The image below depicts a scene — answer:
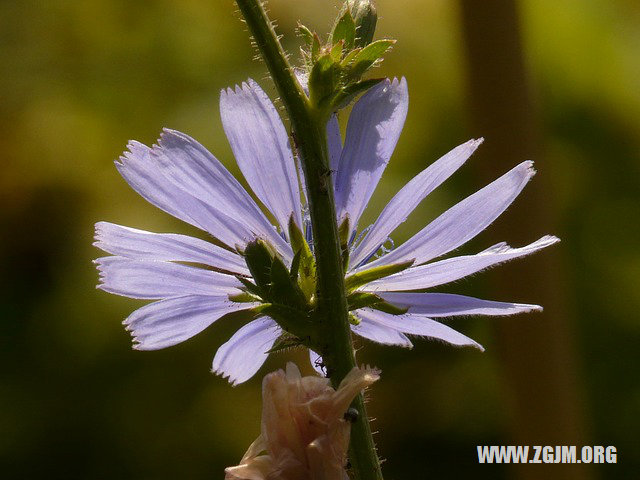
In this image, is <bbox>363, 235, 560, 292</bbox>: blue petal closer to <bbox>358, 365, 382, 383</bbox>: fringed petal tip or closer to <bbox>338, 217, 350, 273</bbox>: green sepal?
<bbox>338, 217, 350, 273</bbox>: green sepal

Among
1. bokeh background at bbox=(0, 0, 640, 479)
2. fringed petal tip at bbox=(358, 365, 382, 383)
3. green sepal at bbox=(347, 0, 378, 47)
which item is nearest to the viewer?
fringed petal tip at bbox=(358, 365, 382, 383)

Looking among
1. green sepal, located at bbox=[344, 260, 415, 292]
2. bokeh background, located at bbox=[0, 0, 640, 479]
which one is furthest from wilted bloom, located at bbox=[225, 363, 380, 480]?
bokeh background, located at bbox=[0, 0, 640, 479]

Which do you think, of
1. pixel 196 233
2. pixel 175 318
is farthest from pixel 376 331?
pixel 196 233

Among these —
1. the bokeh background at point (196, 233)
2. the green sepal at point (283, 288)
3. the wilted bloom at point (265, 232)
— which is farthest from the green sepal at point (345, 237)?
the bokeh background at point (196, 233)

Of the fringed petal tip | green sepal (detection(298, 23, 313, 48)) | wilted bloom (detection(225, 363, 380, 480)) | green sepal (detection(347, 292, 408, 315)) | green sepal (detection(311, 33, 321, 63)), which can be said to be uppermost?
green sepal (detection(298, 23, 313, 48))

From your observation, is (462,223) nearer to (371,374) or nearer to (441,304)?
(441,304)

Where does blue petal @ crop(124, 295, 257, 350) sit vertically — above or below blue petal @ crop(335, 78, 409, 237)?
below

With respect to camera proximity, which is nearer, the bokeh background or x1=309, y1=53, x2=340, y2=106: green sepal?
x1=309, y1=53, x2=340, y2=106: green sepal

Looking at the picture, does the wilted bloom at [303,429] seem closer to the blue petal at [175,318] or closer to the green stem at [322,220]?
the green stem at [322,220]
